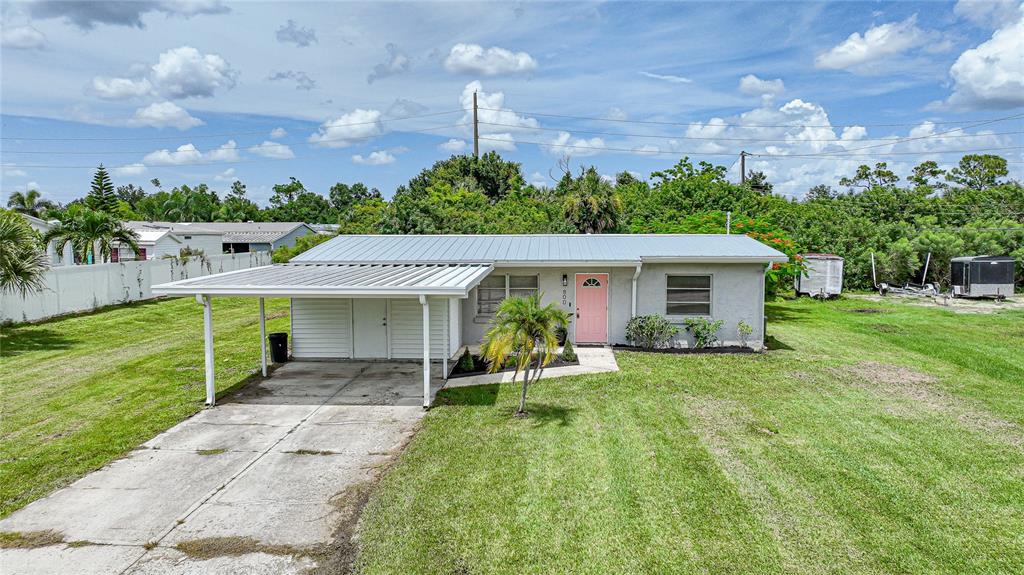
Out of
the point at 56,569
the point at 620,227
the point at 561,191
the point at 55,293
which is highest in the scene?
the point at 561,191

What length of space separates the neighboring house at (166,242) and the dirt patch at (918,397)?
31478 mm

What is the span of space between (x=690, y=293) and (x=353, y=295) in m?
8.45

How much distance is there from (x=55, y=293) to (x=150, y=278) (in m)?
4.74

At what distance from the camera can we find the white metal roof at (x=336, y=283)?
9039mm

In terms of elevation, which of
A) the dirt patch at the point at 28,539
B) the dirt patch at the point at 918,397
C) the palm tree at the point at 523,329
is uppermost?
Result: the palm tree at the point at 523,329

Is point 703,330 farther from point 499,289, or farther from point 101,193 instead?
point 101,193

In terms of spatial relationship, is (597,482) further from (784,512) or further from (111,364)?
(111,364)

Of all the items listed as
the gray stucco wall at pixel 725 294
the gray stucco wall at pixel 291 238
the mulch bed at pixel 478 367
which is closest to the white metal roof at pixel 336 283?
the mulch bed at pixel 478 367

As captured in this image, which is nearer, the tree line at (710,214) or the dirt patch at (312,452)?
the dirt patch at (312,452)

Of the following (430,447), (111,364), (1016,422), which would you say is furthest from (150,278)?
(1016,422)

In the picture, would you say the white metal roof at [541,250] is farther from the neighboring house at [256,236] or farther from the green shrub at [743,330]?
the neighboring house at [256,236]

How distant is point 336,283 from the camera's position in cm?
980

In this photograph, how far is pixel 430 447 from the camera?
7.62m

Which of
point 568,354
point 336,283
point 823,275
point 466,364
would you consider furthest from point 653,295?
point 823,275
